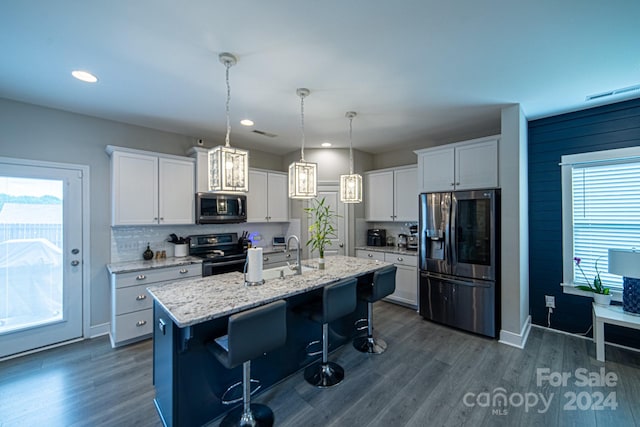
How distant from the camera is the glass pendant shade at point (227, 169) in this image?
2.00 meters

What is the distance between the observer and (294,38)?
6.33 ft

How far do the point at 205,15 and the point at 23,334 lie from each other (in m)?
3.83

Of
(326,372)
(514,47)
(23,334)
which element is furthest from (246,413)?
(514,47)

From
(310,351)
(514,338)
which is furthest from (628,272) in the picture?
(310,351)

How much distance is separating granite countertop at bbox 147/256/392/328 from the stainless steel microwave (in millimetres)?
1644

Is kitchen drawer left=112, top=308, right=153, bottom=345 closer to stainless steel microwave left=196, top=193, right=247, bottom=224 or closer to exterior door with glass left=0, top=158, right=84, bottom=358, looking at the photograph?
exterior door with glass left=0, top=158, right=84, bottom=358

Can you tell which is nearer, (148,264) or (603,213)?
(603,213)

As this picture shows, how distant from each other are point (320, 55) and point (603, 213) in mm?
3706

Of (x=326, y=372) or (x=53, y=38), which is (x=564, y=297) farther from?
(x=53, y=38)

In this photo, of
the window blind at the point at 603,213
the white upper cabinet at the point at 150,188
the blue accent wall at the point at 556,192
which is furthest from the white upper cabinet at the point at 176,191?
the window blind at the point at 603,213

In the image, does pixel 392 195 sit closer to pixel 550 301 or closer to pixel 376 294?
pixel 376 294

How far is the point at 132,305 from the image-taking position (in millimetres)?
3121

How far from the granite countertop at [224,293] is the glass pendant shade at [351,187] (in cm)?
82

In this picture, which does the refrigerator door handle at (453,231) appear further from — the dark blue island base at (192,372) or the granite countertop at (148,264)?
the granite countertop at (148,264)
